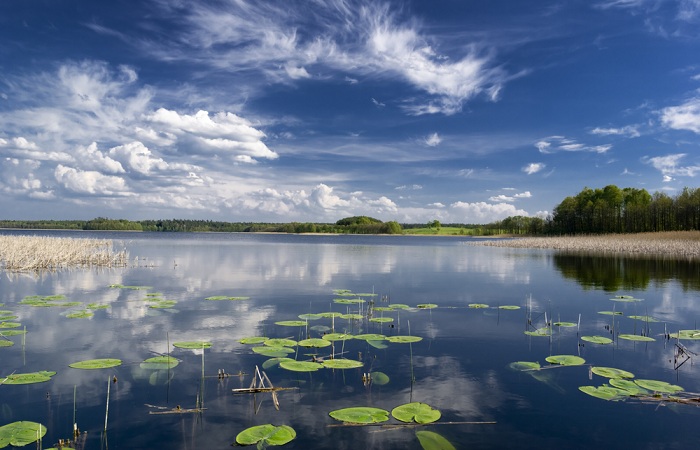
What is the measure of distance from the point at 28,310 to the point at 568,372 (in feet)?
62.4

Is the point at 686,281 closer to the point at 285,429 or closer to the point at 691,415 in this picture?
the point at 691,415

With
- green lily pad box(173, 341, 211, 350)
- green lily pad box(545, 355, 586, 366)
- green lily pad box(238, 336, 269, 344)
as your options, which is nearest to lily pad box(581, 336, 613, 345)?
green lily pad box(545, 355, 586, 366)

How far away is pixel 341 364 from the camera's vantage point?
1034 centimetres

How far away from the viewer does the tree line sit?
3787 inches

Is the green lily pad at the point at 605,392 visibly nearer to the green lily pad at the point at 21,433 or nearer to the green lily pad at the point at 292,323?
the green lily pad at the point at 292,323

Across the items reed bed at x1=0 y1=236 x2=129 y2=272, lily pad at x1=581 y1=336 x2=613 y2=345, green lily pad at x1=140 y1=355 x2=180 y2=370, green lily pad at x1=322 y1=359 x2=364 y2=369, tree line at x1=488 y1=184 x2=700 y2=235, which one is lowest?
green lily pad at x1=140 y1=355 x2=180 y2=370

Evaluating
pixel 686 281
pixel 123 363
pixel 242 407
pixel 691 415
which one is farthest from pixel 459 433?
pixel 686 281

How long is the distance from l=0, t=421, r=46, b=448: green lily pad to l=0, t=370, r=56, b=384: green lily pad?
2475 millimetres

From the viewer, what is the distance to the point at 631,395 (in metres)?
8.85

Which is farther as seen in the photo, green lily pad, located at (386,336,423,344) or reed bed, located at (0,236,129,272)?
reed bed, located at (0,236,129,272)

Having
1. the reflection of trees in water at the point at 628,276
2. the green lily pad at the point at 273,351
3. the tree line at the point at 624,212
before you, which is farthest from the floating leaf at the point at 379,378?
the tree line at the point at 624,212

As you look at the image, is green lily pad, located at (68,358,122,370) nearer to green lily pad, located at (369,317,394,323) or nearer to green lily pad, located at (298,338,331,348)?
green lily pad, located at (298,338,331,348)

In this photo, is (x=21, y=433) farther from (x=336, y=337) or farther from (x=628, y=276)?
(x=628, y=276)

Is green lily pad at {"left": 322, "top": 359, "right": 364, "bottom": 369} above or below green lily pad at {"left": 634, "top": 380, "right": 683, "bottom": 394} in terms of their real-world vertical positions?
above
